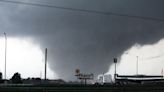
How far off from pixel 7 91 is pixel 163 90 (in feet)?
62.7

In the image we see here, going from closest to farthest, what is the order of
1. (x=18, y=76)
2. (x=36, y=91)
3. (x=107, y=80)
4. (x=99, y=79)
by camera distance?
(x=36, y=91) → (x=18, y=76) → (x=107, y=80) → (x=99, y=79)

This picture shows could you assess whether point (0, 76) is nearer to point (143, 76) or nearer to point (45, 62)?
point (45, 62)

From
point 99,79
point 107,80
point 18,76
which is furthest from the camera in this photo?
point 99,79

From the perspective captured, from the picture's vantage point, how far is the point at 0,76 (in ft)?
361

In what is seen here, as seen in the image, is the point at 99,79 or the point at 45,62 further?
the point at 99,79

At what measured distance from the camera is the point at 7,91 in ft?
153

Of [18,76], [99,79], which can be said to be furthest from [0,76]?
[99,79]

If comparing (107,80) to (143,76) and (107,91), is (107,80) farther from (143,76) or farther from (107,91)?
(107,91)

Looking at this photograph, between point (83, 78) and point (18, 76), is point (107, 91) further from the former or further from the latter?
point (83, 78)

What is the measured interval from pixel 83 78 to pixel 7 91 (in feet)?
341

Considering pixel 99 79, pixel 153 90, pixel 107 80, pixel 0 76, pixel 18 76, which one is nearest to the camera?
pixel 153 90

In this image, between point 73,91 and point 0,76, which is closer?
point 73,91

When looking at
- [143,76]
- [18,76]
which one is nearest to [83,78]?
[143,76]

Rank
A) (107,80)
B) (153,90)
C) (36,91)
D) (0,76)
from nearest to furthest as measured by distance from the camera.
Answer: (36,91) → (153,90) → (0,76) → (107,80)
